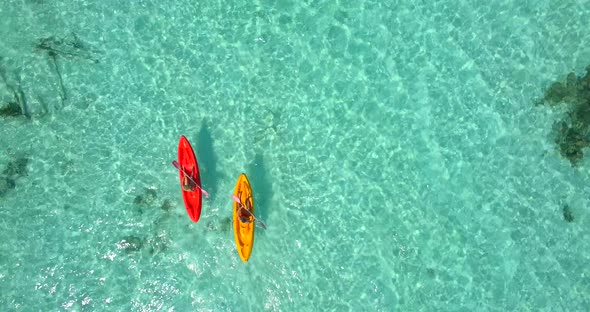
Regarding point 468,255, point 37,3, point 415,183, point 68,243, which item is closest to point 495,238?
point 468,255

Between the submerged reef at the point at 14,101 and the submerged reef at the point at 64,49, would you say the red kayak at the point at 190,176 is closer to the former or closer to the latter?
the submerged reef at the point at 64,49

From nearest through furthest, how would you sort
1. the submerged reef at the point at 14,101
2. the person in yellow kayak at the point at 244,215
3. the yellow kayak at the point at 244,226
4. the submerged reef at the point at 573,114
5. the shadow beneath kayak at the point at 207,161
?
the person in yellow kayak at the point at 244,215 → the yellow kayak at the point at 244,226 → the submerged reef at the point at 573,114 → the shadow beneath kayak at the point at 207,161 → the submerged reef at the point at 14,101

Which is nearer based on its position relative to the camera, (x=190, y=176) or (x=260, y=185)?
(x=190, y=176)

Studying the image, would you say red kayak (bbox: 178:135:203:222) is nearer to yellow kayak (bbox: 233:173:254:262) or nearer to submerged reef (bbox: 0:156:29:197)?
yellow kayak (bbox: 233:173:254:262)

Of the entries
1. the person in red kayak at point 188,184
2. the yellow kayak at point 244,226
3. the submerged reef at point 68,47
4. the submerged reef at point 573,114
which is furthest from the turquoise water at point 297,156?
the person in red kayak at point 188,184

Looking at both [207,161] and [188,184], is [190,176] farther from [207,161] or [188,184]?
[207,161]

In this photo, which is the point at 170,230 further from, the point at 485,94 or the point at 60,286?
the point at 485,94

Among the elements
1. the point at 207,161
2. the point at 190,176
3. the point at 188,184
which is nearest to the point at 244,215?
the point at 188,184
